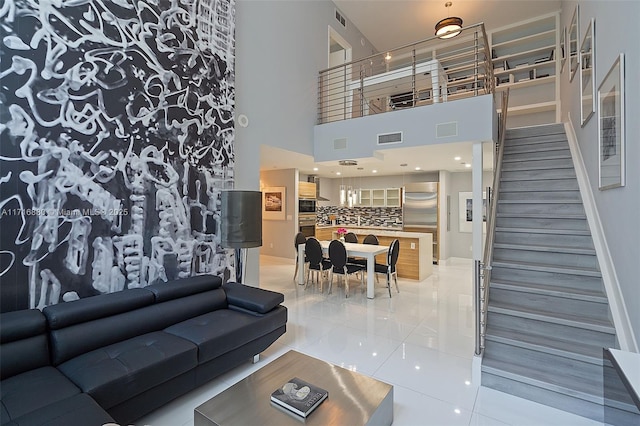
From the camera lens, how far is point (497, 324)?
2.83 meters

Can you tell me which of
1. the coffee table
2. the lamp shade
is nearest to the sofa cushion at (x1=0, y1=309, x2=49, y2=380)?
the coffee table

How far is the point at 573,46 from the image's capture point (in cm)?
461

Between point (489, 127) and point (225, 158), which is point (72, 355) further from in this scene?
point (489, 127)

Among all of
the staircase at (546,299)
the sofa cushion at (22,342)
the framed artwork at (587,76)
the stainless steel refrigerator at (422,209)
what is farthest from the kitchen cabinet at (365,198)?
the sofa cushion at (22,342)

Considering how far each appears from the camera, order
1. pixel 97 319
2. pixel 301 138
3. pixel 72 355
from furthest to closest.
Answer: pixel 301 138, pixel 97 319, pixel 72 355

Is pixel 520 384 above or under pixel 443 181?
under

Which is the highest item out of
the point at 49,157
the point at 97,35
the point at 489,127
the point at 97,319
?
the point at 97,35

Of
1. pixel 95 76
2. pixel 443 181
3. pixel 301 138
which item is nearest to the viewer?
pixel 95 76

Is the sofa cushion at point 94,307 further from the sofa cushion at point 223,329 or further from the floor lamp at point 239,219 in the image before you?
the floor lamp at point 239,219

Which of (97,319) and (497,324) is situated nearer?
(97,319)

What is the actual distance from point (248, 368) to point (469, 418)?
6.14ft

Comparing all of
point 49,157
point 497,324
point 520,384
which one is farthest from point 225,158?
point 520,384

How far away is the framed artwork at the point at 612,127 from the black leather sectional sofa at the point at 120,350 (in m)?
3.33

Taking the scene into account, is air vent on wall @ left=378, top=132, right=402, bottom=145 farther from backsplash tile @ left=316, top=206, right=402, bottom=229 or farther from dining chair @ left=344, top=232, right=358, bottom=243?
backsplash tile @ left=316, top=206, right=402, bottom=229
